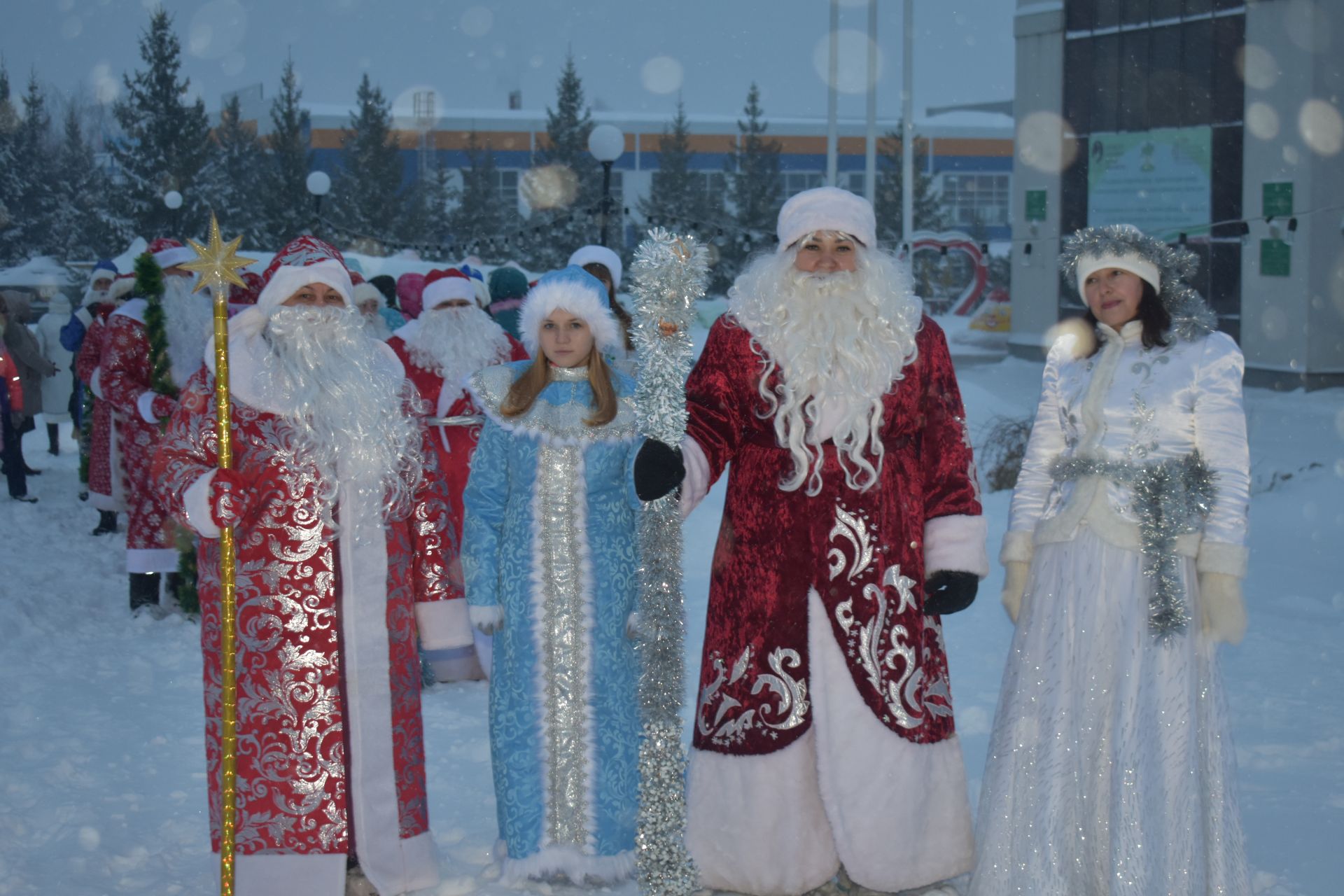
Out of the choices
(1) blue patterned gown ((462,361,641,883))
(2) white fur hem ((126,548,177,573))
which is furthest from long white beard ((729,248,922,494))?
(2) white fur hem ((126,548,177,573))

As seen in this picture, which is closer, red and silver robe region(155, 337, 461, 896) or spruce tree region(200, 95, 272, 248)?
red and silver robe region(155, 337, 461, 896)

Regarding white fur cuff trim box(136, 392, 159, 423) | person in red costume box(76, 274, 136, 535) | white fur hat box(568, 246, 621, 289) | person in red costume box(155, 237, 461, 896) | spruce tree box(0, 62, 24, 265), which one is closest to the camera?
person in red costume box(155, 237, 461, 896)

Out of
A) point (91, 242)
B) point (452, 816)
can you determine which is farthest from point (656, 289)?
point (91, 242)

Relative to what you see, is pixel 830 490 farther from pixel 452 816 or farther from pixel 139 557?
pixel 139 557

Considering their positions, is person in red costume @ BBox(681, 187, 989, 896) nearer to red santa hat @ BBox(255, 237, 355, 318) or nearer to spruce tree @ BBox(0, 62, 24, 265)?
red santa hat @ BBox(255, 237, 355, 318)

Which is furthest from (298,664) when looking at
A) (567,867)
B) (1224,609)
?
(1224,609)

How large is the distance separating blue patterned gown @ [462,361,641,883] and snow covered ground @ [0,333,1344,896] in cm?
18

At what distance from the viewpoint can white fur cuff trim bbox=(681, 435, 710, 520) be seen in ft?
12.8

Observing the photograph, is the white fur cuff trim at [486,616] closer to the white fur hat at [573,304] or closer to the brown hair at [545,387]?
the brown hair at [545,387]

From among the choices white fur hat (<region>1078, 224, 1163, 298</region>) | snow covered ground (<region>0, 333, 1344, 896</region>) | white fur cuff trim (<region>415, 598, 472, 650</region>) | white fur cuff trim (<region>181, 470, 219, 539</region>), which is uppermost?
white fur hat (<region>1078, 224, 1163, 298</region>)

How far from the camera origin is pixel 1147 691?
3664 mm

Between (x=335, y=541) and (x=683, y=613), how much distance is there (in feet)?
3.42

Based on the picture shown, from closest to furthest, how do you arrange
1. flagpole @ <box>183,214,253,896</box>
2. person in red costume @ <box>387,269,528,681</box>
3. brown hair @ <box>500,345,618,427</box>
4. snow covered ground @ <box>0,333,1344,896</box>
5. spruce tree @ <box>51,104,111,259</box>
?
flagpole @ <box>183,214,253,896</box> → brown hair @ <box>500,345,618,427</box> → snow covered ground @ <box>0,333,1344,896</box> → person in red costume @ <box>387,269,528,681</box> → spruce tree @ <box>51,104,111,259</box>

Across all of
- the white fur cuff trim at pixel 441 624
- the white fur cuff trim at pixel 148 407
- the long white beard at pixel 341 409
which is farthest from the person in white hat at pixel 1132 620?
the white fur cuff trim at pixel 148 407
